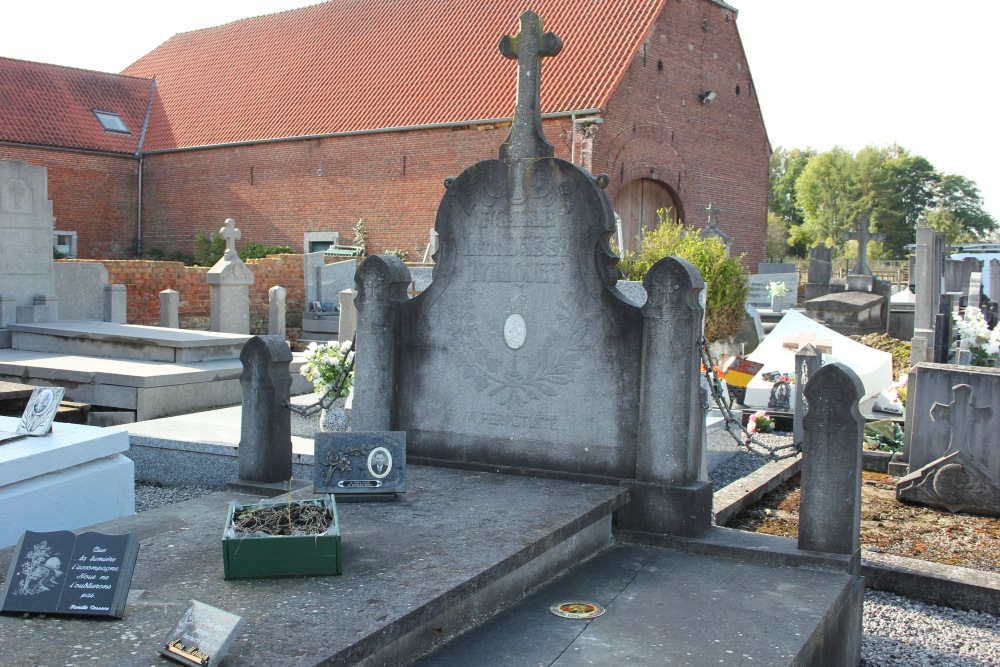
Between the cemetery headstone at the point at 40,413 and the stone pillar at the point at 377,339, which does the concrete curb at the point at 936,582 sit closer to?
the stone pillar at the point at 377,339

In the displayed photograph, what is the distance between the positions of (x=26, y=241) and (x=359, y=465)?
9601 millimetres

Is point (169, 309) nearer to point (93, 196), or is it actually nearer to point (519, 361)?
point (519, 361)

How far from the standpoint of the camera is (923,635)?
14.7ft

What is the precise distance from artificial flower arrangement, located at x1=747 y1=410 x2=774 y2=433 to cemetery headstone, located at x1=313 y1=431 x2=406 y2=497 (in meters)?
5.65

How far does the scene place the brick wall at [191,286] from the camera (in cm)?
1769

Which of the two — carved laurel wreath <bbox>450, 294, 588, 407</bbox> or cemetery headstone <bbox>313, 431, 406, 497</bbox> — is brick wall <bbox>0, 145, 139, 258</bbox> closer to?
carved laurel wreath <bbox>450, 294, 588, 407</bbox>

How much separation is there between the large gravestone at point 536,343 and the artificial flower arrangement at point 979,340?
612cm

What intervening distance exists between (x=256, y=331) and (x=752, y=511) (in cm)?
1514

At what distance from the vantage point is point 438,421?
16.8ft

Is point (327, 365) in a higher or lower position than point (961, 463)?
higher

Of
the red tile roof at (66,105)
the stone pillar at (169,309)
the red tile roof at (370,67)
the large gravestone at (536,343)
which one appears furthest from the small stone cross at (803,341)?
the red tile roof at (66,105)

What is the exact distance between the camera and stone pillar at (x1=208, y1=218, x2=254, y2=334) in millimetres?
14641

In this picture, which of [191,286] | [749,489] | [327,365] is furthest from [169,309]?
[749,489]

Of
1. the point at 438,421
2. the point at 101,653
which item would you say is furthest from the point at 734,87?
the point at 101,653
